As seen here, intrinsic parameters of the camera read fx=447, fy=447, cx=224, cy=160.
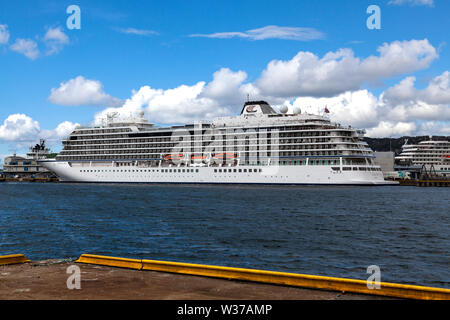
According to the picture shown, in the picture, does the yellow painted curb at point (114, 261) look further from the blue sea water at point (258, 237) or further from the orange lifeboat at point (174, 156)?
the orange lifeboat at point (174, 156)

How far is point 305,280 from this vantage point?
31.9ft

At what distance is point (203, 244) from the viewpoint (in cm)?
2266

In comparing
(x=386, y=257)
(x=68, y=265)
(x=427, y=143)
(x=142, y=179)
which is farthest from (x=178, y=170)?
(x=427, y=143)

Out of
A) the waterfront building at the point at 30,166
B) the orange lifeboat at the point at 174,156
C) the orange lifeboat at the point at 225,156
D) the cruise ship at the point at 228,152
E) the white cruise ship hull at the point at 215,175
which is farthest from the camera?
the waterfront building at the point at 30,166

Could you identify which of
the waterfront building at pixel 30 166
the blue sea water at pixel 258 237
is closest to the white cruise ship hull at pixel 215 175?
the blue sea water at pixel 258 237

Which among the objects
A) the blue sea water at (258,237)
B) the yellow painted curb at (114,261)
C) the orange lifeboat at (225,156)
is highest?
the orange lifeboat at (225,156)

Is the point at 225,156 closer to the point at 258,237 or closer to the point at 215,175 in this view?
the point at 215,175

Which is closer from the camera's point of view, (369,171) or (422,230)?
(422,230)

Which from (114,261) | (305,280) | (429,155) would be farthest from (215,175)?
(429,155)

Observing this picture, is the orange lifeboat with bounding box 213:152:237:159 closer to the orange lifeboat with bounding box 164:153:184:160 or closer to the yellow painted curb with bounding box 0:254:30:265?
the orange lifeboat with bounding box 164:153:184:160

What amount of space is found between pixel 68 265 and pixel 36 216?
25879 millimetres

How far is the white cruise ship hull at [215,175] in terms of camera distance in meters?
80.3

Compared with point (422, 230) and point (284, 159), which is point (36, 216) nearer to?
point (422, 230)

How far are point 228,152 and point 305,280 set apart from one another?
83752 millimetres
